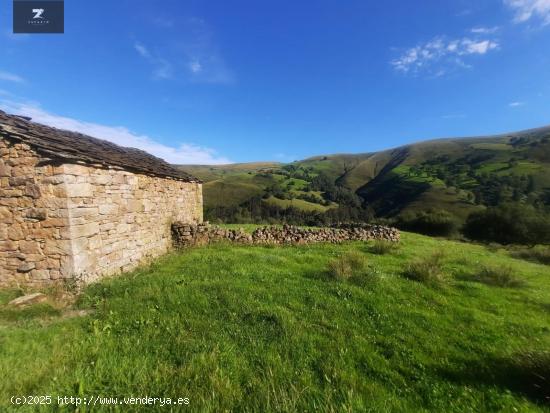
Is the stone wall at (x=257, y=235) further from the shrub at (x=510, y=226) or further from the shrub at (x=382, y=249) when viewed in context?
the shrub at (x=510, y=226)

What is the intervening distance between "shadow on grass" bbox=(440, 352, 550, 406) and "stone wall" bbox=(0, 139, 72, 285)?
808 cm

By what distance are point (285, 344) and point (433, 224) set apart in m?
32.4

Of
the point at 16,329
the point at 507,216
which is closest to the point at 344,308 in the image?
the point at 16,329

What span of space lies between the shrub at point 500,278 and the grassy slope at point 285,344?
2.34 ft

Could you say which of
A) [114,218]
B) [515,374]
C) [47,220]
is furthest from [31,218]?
[515,374]

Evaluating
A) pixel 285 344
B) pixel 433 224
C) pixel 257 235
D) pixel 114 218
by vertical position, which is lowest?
pixel 433 224

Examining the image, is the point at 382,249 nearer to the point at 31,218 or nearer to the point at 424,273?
the point at 424,273

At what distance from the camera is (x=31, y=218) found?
21.8 feet

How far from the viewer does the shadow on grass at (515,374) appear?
11.4 ft

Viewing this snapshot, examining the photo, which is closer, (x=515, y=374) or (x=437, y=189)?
(x=515, y=374)

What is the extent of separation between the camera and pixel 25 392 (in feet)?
10.2

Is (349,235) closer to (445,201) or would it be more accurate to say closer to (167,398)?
(167,398)

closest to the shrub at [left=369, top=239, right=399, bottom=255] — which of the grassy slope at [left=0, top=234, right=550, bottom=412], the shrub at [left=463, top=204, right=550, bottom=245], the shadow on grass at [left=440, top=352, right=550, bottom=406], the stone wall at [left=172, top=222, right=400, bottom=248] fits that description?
the stone wall at [left=172, top=222, right=400, bottom=248]

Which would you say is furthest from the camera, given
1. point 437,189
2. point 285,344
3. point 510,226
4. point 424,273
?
point 437,189
